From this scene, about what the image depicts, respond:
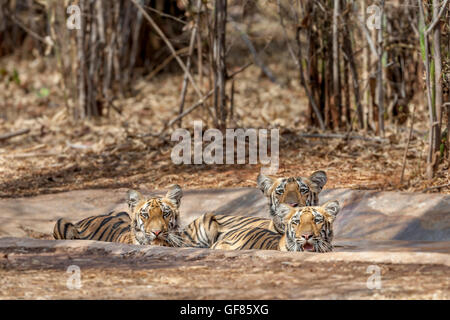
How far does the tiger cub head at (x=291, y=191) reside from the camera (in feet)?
22.0

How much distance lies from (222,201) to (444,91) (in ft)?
8.16

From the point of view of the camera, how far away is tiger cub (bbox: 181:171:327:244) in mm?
6723

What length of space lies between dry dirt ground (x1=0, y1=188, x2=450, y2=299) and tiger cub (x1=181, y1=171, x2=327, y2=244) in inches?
19.1

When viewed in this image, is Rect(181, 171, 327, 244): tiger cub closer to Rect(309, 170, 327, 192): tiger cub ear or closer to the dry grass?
Rect(309, 170, 327, 192): tiger cub ear

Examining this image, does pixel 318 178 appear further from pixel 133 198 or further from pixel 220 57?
pixel 220 57

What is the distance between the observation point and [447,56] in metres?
8.61

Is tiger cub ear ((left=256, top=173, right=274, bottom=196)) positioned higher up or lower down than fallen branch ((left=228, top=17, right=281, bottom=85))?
lower down

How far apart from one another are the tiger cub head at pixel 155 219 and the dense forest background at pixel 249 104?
254 cm

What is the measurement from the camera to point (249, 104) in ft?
50.0

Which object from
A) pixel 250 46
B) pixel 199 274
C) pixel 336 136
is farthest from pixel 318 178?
pixel 250 46

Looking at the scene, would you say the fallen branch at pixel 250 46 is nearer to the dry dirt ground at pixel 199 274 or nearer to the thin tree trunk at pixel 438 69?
the thin tree trunk at pixel 438 69

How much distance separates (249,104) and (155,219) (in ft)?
29.6

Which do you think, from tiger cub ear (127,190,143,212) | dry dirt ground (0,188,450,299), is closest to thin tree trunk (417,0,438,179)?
dry dirt ground (0,188,450,299)

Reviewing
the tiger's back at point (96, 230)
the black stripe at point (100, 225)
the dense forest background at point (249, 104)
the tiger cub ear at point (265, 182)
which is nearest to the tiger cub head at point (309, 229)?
the tiger cub ear at point (265, 182)
